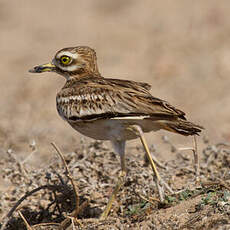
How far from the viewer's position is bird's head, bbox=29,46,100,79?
4633mm

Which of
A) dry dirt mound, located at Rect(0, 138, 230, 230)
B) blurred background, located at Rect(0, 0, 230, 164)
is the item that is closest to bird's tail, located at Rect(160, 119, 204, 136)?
dry dirt mound, located at Rect(0, 138, 230, 230)

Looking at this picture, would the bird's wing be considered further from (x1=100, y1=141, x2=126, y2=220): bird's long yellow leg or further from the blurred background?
the blurred background

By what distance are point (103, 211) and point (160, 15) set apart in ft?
24.0

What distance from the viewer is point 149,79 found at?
8.62m

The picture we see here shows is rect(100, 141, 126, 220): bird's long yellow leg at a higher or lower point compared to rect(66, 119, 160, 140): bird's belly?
lower

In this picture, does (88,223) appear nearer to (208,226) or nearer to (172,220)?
(172,220)

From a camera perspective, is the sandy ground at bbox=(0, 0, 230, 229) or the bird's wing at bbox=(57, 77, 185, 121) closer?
the bird's wing at bbox=(57, 77, 185, 121)

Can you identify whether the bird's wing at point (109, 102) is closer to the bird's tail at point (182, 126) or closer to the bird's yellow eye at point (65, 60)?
the bird's tail at point (182, 126)

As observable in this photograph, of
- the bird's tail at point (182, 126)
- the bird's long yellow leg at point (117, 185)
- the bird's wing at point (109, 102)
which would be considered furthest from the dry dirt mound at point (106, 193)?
the bird's wing at point (109, 102)

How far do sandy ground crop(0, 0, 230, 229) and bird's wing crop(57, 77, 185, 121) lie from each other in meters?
0.90

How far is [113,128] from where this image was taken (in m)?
3.97

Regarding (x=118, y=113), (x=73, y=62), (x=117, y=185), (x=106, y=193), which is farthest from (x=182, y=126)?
(x=73, y=62)

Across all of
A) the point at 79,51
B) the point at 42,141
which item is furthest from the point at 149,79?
the point at 79,51

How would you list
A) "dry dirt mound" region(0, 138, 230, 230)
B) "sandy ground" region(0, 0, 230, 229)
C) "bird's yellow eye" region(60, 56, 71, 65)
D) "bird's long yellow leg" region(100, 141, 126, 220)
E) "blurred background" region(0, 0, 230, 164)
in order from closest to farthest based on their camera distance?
"dry dirt mound" region(0, 138, 230, 230)
"bird's long yellow leg" region(100, 141, 126, 220)
"bird's yellow eye" region(60, 56, 71, 65)
"sandy ground" region(0, 0, 230, 229)
"blurred background" region(0, 0, 230, 164)
